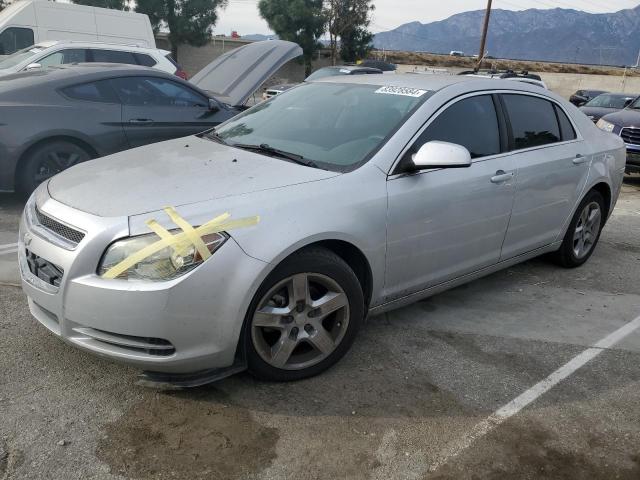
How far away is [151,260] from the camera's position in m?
2.57

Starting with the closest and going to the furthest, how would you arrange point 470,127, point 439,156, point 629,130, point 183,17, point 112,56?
point 439,156 < point 470,127 < point 112,56 < point 629,130 < point 183,17

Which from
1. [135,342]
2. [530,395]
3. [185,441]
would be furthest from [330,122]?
[185,441]

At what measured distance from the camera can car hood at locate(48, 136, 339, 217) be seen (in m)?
2.81

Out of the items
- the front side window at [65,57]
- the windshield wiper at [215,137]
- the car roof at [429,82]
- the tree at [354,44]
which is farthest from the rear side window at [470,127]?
the tree at [354,44]

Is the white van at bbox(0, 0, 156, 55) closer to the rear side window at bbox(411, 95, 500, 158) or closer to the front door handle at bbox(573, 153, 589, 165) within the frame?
the rear side window at bbox(411, 95, 500, 158)

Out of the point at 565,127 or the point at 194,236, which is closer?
the point at 194,236

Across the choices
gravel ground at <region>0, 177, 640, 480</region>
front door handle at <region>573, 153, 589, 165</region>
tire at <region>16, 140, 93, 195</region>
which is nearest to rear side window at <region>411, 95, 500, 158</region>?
front door handle at <region>573, 153, 589, 165</region>

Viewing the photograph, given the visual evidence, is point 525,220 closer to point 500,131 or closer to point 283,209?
point 500,131

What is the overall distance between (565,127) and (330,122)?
2147 millimetres

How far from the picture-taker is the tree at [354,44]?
34.8 metres

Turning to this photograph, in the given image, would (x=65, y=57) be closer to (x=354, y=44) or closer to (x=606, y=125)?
(x=606, y=125)

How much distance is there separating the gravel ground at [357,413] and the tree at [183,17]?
27.8 meters

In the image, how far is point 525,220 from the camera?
422 centimetres

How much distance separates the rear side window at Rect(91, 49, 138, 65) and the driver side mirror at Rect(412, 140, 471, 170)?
8108 millimetres
